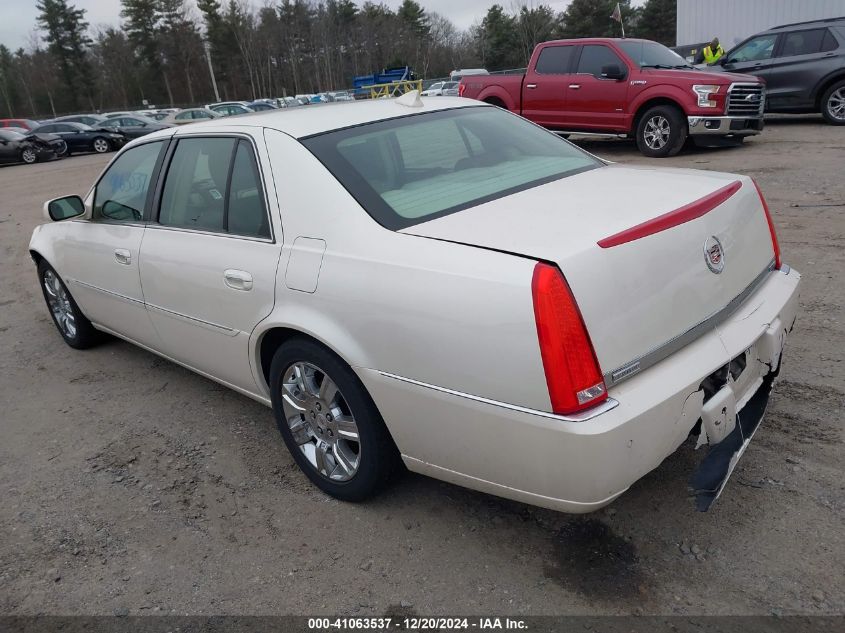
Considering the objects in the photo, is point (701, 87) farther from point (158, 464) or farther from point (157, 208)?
point (158, 464)

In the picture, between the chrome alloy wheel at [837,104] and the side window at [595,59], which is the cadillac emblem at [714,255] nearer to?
the side window at [595,59]

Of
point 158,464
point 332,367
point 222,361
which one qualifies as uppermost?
point 332,367

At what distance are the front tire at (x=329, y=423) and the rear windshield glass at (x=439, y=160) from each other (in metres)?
0.63

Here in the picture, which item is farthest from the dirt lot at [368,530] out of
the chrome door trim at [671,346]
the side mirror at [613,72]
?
the side mirror at [613,72]

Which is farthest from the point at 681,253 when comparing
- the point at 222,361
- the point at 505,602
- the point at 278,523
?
the point at 222,361

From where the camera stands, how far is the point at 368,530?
2.77 m

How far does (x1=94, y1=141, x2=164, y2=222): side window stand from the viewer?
3.87 metres

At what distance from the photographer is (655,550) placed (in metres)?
2.48

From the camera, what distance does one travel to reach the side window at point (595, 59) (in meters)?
11.2

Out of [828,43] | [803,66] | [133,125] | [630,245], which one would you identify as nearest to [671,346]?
[630,245]

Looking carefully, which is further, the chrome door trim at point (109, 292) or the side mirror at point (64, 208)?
the side mirror at point (64, 208)

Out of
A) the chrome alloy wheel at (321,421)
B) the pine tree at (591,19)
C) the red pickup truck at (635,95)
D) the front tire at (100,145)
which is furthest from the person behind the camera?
the pine tree at (591,19)

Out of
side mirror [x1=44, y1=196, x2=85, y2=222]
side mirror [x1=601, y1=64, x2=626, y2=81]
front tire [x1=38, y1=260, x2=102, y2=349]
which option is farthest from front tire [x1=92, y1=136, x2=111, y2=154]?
side mirror [x1=44, y1=196, x2=85, y2=222]

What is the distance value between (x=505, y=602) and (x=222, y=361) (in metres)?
1.81
